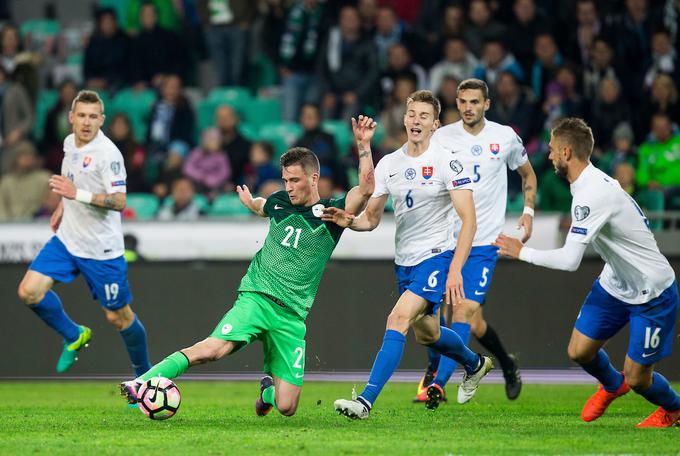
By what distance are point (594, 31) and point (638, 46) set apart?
665mm

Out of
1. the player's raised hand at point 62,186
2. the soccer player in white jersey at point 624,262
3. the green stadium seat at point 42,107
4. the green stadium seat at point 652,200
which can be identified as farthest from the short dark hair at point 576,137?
the green stadium seat at point 42,107

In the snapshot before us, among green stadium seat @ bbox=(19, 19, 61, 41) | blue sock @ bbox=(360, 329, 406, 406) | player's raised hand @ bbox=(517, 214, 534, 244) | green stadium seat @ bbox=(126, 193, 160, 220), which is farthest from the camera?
green stadium seat @ bbox=(19, 19, 61, 41)

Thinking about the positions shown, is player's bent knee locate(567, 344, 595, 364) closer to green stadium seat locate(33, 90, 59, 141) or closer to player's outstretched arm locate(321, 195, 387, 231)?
player's outstretched arm locate(321, 195, 387, 231)

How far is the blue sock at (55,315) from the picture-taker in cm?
1084

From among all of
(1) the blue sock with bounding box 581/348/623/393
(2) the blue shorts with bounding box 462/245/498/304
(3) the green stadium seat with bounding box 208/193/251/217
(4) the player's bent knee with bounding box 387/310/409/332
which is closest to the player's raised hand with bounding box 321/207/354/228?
(4) the player's bent knee with bounding box 387/310/409/332

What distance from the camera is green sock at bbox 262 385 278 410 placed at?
29.1 feet

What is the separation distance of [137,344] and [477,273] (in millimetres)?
3045

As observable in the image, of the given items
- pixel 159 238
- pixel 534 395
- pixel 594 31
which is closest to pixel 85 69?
pixel 159 238

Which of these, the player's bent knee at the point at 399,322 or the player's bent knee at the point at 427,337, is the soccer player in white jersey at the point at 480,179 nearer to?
the player's bent knee at the point at 427,337

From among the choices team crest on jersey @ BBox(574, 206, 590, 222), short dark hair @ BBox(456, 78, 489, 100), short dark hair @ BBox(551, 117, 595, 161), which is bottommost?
team crest on jersey @ BBox(574, 206, 590, 222)

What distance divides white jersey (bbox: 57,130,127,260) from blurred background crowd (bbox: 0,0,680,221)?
499 cm

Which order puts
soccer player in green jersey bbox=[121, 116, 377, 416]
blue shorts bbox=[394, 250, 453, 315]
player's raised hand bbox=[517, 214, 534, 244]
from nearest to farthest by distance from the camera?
soccer player in green jersey bbox=[121, 116, 377, 416]
blue shorts bbox=[394, 250, 453, 315]
player's raised hand bbox=[517, 214, 534, 244]

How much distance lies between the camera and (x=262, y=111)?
1906 centimetres

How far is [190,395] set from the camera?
11.7 metres
